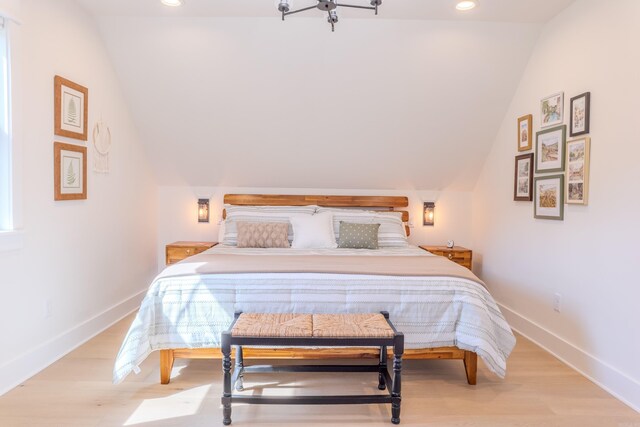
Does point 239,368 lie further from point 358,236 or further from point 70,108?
point 70,108

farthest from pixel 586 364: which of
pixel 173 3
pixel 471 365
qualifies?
pixel 173 3

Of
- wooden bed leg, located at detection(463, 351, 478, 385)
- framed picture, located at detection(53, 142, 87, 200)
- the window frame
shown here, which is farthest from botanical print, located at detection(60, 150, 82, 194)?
wooden bed leg, located at detection(463, 351, 478, 385)

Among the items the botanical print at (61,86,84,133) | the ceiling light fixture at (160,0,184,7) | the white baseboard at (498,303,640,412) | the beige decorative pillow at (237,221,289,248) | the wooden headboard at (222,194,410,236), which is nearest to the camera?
the white baseboard at (498,303,640,412)

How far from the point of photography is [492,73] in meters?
3.57

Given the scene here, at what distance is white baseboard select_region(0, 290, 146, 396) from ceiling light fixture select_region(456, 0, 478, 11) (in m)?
3.66

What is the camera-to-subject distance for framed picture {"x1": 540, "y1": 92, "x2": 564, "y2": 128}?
9.93 feet

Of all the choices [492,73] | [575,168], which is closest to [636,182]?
[575,168]

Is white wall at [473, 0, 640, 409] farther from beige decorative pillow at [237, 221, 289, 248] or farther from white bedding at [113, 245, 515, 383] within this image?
beige decorative pillow at [237, 221, 289, 248]

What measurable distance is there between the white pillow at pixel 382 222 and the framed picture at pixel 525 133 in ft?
→ 4.29

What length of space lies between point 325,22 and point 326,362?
2579 mm

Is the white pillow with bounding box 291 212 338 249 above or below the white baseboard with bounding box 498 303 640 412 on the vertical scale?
above

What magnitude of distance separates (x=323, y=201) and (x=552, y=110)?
7.57 ft

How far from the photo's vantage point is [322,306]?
2463mm

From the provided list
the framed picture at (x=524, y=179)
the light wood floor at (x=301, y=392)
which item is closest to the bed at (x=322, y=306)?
the light wood floor at (x=301, y=392)
